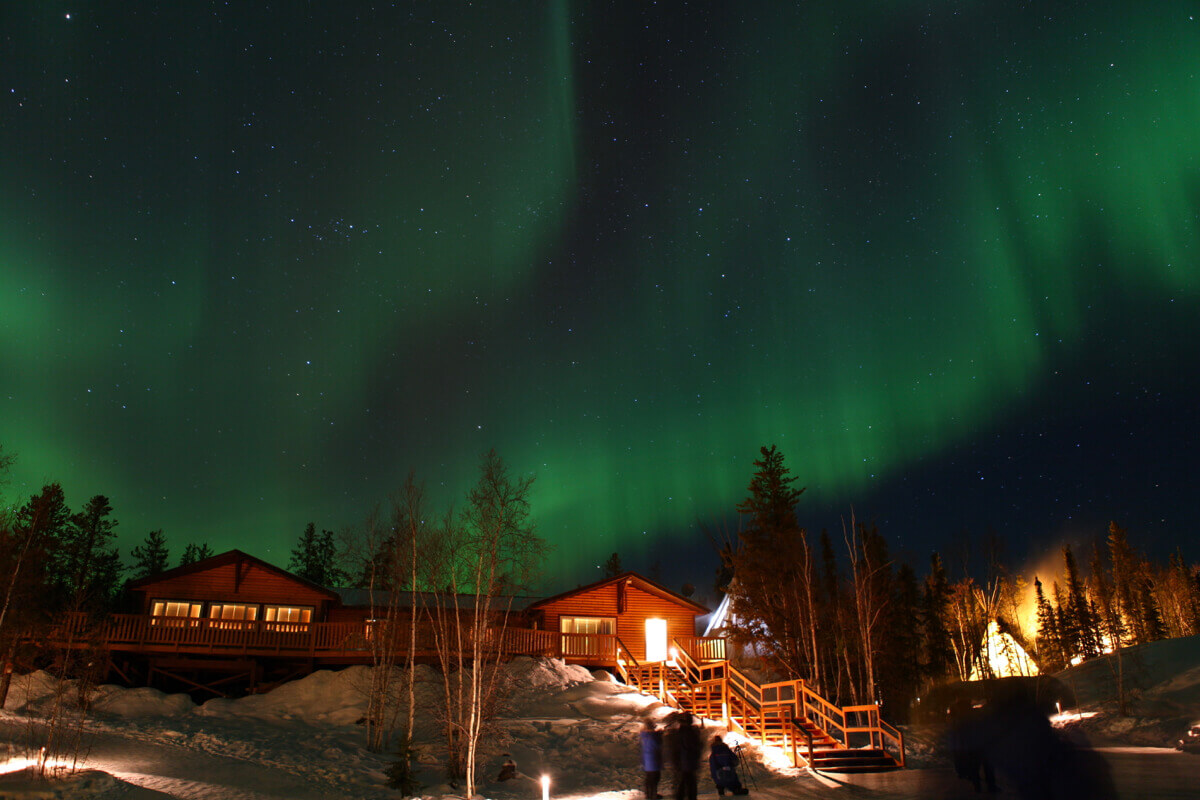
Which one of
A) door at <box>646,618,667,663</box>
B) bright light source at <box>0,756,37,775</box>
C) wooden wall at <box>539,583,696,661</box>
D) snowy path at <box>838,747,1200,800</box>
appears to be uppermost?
wooden wall at <box>539,583,696,661</box>

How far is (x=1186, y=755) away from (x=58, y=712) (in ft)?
86.9

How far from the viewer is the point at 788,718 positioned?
19.3 metres

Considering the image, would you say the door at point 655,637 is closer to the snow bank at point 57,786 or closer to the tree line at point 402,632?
the tree line at point 402,632

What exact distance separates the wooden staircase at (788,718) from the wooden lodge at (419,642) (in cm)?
5

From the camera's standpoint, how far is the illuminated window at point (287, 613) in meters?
33.2

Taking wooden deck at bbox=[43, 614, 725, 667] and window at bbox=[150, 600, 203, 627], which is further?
window at bbox=[150, 600, 203, 627]

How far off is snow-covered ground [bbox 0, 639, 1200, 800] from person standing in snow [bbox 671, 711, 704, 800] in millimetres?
2241

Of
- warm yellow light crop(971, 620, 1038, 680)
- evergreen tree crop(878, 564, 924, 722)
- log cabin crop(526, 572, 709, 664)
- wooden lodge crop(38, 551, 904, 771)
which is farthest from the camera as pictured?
warm yellow light crop(971, 620, 1038, 680)

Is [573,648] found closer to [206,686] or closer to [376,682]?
[376,682]

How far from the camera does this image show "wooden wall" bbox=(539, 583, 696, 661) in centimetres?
3534

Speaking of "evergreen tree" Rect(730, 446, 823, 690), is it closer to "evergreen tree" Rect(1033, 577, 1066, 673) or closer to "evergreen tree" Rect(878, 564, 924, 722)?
"evergreen tree" Rect(878, 564, 924, 722)

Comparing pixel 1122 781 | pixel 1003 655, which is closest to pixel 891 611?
pixel 1003 655

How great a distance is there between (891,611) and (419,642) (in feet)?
106

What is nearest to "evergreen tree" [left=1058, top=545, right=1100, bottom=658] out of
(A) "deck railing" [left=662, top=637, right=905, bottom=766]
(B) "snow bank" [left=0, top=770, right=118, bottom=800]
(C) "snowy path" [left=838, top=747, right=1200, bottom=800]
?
(C) "snowy path" [left=838, top=747, right=1200, bottom=800]
